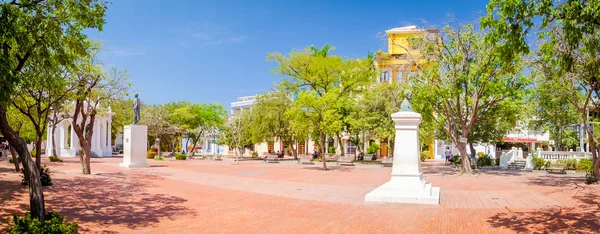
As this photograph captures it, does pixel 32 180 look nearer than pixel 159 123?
Yes

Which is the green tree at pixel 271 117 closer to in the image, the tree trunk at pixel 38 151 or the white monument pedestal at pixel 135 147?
the white monument pedestal at pixel 135 147

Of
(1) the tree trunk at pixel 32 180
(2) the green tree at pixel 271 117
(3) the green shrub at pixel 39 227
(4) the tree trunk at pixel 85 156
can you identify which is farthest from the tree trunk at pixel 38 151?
(2) the green tree at pixel 271 117

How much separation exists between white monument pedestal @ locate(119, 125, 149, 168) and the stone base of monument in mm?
19014

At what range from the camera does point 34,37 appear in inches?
398

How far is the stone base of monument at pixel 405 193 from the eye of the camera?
12.6 metres

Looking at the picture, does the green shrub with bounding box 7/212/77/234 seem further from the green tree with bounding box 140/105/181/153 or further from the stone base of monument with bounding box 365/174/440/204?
the green tree with bounding box 140/105/181/153

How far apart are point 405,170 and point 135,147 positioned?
64.5 feet

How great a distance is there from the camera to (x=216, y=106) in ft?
188

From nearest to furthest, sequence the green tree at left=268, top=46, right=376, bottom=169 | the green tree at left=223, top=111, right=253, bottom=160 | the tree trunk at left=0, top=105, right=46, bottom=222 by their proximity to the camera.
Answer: the tree trunk at left=0, top=105, right=46, bottom=222
the green tree at left=268, top=46, right=376, bottom=169
the green tree at left=223, top=111, right=253, bottom=160

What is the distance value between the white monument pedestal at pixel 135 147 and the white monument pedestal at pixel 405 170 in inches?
747

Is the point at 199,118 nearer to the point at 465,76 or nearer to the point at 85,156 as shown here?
the point at 85,156

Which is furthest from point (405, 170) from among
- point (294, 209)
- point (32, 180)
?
point (32, 180)

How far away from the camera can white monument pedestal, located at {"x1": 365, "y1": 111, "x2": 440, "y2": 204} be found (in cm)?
1293

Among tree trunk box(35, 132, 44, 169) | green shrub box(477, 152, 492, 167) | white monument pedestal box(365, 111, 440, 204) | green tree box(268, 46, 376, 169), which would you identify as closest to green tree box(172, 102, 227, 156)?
green tree box(268, 46, 376, 169)
